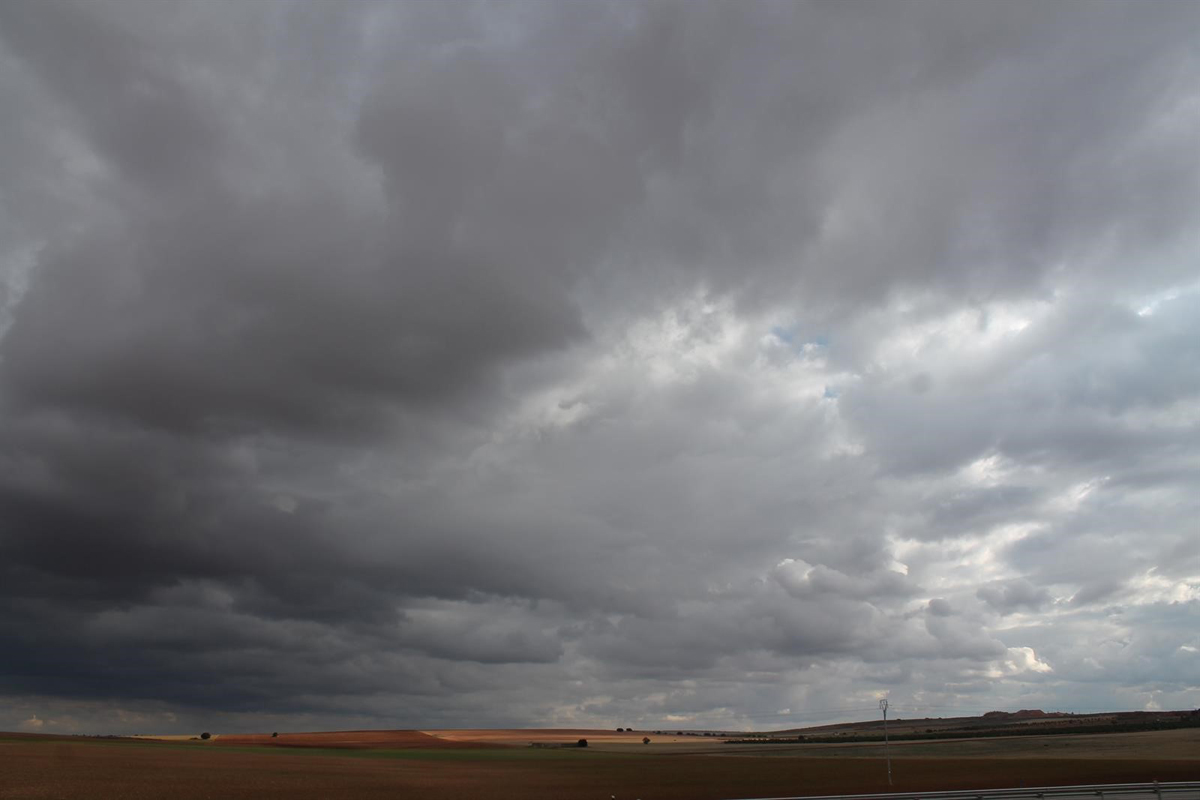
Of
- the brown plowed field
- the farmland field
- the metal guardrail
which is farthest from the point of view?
the brown plowed field

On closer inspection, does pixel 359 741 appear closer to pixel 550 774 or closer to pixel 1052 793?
pixel 550 774

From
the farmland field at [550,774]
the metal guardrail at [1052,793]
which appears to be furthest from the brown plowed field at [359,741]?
the metal guardrail at [1052,793]

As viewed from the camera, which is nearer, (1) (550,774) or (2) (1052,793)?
(2) (1052,793)

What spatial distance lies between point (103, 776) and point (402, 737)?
125 meters

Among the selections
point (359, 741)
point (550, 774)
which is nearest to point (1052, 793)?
point (550, 774)

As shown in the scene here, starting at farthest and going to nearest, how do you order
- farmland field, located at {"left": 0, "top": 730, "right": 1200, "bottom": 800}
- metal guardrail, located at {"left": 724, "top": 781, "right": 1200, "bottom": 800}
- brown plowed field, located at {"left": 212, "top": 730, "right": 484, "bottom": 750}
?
brown plowed field, located at {"left": 212, "top": 730, "right": 484, "bottom": 750}
farmland field, located at {"left": 0, "top": 730, "right": 1200, "bottom": 800}
metal guardrail, located at {"left": 724, "top": 781, "right": 1200, "bottom": 800}

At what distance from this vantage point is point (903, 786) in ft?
240

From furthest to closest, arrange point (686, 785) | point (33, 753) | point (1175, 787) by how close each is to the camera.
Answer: point (33, 753) < point (686, 785) < point (1175, 787)

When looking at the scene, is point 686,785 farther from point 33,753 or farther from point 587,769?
point 33,753

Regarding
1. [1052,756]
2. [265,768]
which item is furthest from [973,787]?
[265,768]

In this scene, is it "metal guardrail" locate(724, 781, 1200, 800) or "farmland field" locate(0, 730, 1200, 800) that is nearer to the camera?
"metal guardrail" locate(724, 781, 1200, 800)

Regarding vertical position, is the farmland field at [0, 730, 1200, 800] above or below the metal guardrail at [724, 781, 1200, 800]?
below

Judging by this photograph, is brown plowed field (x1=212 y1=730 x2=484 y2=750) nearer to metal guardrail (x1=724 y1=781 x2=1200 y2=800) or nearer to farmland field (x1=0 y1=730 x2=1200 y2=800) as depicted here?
farmland field (x1=0 y1=730 x2=1200 y2=800)

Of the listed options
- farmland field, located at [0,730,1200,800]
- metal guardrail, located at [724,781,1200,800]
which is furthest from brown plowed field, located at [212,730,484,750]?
metal guardrail, located at [724,781,1200,800]
